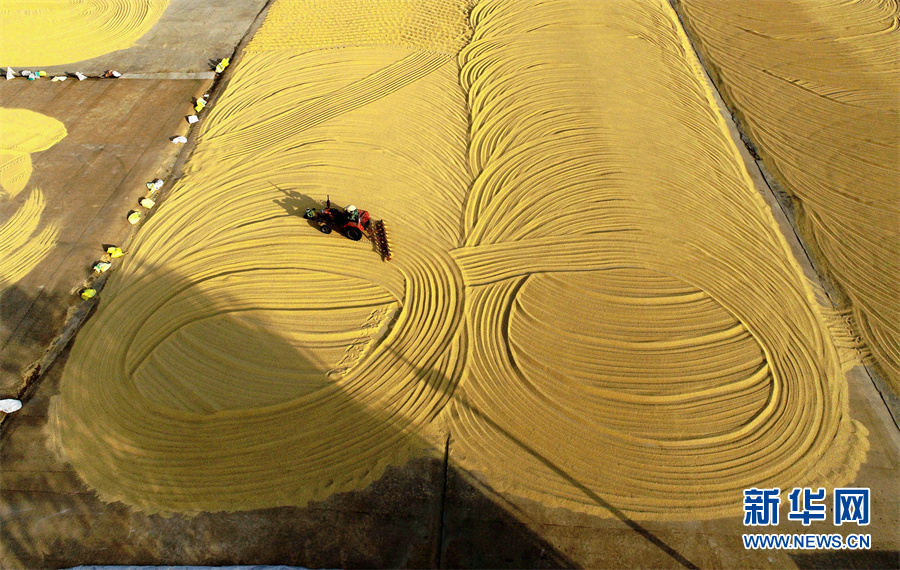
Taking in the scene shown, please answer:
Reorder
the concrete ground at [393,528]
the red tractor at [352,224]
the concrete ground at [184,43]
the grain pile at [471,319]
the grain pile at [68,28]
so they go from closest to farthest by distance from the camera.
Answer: the concrete ground at [393,528]
the grain pile at [471,319]
the red tractor at [352,224]
the concrete ground at [184,43]
the grain pile at [68,28]

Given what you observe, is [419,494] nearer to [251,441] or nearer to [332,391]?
[332,391]

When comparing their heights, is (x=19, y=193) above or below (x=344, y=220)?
above

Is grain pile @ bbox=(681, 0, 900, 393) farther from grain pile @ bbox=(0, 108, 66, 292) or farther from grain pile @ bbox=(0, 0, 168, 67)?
grain pile @ bbox=(0, 0, 168, 67)

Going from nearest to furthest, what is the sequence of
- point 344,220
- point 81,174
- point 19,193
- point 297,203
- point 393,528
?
point 393,528
point 344,220
point 297,203
point 19,193
point 81,174

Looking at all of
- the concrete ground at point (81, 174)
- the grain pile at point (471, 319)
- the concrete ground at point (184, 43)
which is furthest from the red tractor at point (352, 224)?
the concrete ground at point (184, 43)

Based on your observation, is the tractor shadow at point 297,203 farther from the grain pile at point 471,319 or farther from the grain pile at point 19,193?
the grain pile at point 19,193

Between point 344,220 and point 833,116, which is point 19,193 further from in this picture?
point 833,116

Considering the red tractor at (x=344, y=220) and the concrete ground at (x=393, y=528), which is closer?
the concrete ground at (x=393, y=528)

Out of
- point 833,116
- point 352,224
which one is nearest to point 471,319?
point 352,224
